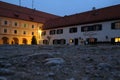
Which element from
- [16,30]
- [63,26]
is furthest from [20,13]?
[63,26]

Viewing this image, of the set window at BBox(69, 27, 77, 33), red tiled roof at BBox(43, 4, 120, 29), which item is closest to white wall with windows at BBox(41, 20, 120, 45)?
window at BBox(69, 27, 77, 33)

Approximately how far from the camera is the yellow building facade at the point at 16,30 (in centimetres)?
5172

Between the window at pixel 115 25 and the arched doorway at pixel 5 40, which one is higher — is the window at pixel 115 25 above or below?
above

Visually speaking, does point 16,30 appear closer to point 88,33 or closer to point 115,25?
point 88,33

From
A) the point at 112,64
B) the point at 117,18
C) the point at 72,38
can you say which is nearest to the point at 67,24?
the point at 72,38

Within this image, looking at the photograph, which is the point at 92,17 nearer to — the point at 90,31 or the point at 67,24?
the point at 90,31

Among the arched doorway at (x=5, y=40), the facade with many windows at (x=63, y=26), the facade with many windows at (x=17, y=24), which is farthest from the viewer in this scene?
the facade with many windows at (x=17, y=24)

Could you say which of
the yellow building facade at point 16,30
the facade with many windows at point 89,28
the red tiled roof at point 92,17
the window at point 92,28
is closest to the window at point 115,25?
the facade with many windows at point 89,28

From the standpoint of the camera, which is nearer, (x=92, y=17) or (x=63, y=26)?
(x=92, y=17)

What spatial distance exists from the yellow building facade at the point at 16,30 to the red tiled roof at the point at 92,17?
13.1 meters

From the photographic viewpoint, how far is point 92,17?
34938 mm

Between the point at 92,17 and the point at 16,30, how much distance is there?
89.2ft

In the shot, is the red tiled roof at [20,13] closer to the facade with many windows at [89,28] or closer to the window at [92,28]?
the facade with many windows at [89,28]

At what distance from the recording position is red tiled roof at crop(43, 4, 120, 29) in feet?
104
